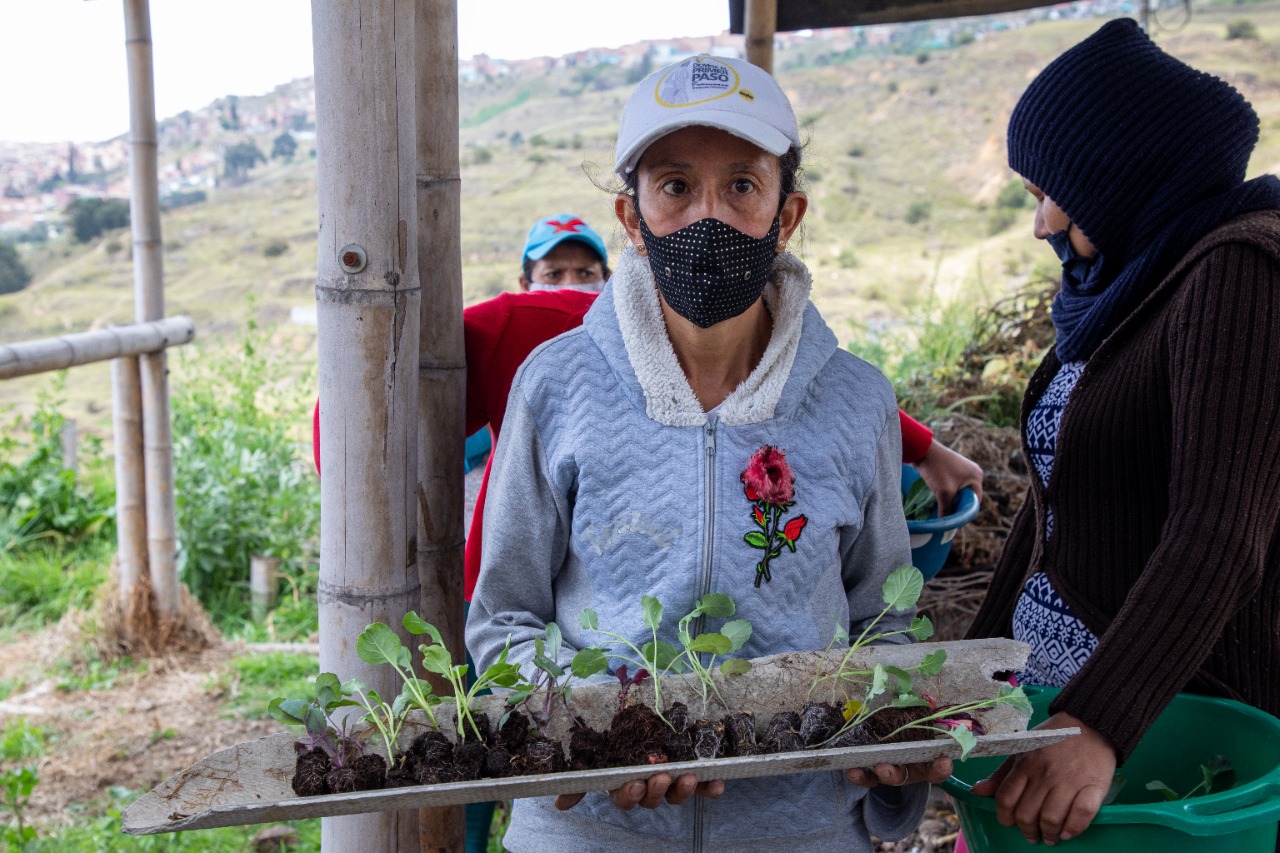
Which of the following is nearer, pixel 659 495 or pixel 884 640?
pixel 659 495

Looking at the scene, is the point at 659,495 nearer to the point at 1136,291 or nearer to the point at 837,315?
the point at 1136,291

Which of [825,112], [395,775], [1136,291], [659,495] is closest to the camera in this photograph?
[395,775]

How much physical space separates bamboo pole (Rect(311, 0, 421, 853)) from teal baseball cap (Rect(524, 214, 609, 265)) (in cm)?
175

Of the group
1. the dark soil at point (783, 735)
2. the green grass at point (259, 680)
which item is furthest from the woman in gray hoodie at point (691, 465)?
the green grass at point (259, 680)

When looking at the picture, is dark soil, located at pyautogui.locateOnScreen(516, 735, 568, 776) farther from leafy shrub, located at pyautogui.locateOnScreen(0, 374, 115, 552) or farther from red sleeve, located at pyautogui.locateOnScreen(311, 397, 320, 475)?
leafy shrub, located at pyautogui.locateOnScreen(0, 374, 115, 552)

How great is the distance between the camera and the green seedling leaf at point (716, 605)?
1.51 metres

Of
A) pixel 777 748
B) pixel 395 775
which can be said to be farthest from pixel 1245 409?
pixel 395 775

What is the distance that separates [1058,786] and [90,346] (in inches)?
155

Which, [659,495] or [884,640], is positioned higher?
[659,495]

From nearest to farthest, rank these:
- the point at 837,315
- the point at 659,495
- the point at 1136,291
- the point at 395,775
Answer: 1. the point at 395,775
2. the point at 659,495
3. the point at 1136,291
4. the point at 837,315

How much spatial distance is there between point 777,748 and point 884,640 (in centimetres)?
39

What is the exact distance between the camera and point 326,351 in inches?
65.2

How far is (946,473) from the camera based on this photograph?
221cm

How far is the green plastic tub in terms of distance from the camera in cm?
141
